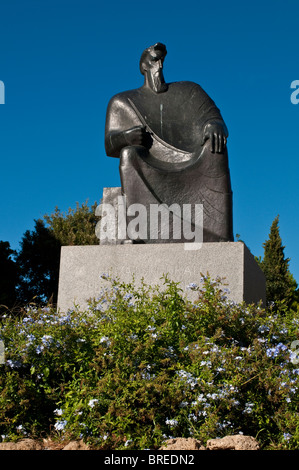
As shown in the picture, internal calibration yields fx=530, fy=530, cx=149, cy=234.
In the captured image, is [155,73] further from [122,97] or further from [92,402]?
[92,402]

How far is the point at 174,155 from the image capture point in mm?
5812

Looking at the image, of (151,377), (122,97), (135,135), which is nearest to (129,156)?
(135,135)

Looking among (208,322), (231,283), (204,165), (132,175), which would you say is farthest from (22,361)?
(204,165)

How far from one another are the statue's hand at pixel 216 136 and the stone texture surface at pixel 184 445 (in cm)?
347

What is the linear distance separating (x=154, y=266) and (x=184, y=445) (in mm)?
2470

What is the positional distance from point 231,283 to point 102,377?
1.93 metres

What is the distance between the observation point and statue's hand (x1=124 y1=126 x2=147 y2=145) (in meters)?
5.68

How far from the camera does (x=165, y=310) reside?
3.66 m

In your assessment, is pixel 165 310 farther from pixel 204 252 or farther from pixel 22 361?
pixel 204 252

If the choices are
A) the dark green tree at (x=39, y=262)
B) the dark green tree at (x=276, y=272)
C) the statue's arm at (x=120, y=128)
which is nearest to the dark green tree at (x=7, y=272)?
the dark green tree at (x=39, y=262)

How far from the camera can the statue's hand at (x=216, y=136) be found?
552 centimetres

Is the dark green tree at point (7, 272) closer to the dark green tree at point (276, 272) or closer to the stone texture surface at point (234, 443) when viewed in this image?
the dark green tree at point (276, 272)

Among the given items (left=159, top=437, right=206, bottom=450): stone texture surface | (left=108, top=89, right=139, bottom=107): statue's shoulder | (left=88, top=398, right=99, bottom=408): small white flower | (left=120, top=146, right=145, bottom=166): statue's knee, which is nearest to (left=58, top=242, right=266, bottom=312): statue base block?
(left=120, top=146, right=145, bottom=166): statue's knee

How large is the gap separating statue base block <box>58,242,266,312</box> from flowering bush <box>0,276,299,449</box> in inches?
45.0
